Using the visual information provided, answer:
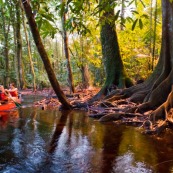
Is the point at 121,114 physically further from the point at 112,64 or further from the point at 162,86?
the point at 112,64

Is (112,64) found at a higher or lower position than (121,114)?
higher

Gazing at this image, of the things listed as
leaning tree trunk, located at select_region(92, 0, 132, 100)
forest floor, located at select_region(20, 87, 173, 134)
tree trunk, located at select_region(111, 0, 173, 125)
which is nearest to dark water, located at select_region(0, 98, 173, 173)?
forest floor, located at select_region(20, 87, 173, 134)

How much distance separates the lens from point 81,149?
20.7ft

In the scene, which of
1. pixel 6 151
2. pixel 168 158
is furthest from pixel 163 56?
pixel 6 151

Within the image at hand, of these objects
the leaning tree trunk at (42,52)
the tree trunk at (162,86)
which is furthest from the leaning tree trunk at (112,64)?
the leaning tree trunk at (42,52)

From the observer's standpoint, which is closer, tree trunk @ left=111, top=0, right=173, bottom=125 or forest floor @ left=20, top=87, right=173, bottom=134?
forest floor @ left=20, top=87, right=173, bottom=134

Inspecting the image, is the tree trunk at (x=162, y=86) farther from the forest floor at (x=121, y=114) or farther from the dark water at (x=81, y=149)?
the dark water at (x=81, y=149)

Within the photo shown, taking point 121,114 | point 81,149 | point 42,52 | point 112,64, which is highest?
point 42,52

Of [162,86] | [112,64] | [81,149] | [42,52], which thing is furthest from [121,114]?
[112,64]

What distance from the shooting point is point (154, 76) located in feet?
36.6

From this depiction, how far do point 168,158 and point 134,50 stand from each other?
45.1ft

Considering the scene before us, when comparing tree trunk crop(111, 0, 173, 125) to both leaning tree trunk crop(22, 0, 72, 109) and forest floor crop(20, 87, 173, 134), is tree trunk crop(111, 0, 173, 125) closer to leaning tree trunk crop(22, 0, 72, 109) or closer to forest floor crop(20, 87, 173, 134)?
forest floor crop(20, 87, 173, 134)

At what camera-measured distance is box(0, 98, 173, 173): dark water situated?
5094 mm

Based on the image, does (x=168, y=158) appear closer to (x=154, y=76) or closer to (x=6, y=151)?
(x=6, y=151)
